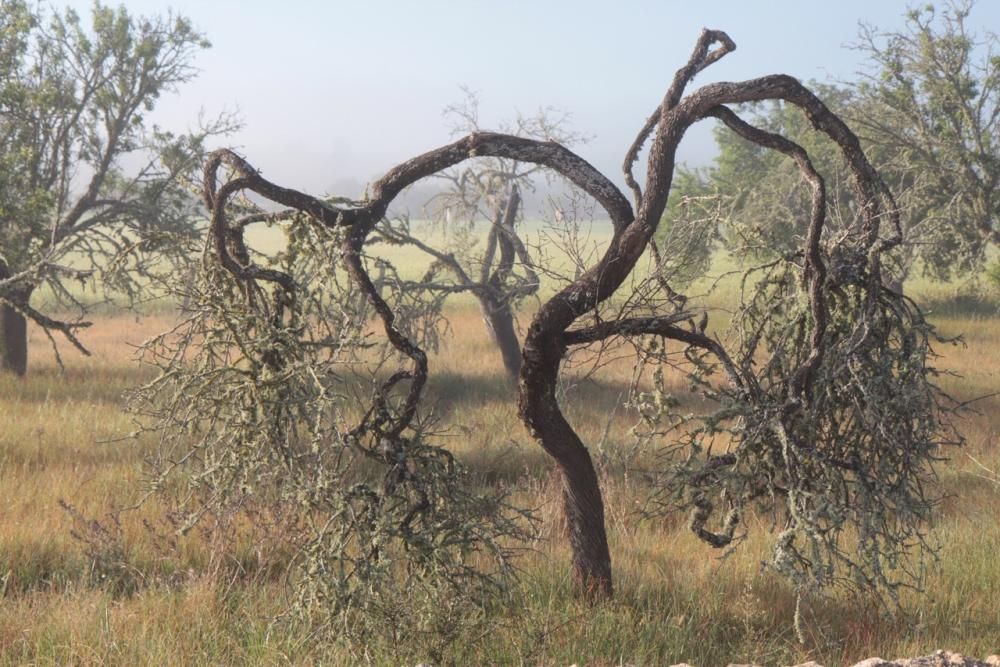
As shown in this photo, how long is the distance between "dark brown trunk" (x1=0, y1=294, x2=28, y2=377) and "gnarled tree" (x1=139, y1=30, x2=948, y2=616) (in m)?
10.9

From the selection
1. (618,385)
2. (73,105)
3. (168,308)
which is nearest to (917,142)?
(618,385)

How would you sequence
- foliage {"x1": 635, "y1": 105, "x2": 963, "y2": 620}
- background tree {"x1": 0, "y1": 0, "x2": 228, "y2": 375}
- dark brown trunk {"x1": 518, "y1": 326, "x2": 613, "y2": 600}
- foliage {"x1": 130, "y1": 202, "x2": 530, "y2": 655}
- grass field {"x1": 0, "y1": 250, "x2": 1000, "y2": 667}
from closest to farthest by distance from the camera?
foliage {"x1": 130, "y1": 202, "x2": 530, "y2": 655} < foliage {"x1": 635, "y1": 105, "x2": 963, "y2": 620} < grass field {"x1": 0, "y1": 250, "x2": 1000, "y2": 667} < dark brown trunk {"x1": 518, "y1": 326, "x2": 613, "y2": 600} < background tree {"x1": 0, "y1": 0, "x2": 228, "y2": 375}

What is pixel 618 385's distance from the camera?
14.5 metres

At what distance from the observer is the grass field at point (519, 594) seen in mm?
4785

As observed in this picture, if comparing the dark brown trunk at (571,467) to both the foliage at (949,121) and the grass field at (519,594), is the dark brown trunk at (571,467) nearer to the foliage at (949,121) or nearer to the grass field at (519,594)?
the grass field at (519,594)

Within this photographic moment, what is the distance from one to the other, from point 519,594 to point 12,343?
38.1ft

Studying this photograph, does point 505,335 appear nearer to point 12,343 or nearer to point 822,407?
point 12,343

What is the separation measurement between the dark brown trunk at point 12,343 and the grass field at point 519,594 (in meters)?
5.25

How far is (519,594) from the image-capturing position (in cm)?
535

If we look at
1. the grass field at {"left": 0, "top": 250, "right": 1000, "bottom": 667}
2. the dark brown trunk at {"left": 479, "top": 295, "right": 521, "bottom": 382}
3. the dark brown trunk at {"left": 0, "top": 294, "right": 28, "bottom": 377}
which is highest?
the dark brown trunk at {"left": 479, "top": 295, "right": 521, "bottom": 382}

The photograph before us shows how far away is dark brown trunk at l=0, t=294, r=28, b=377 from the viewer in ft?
45.8

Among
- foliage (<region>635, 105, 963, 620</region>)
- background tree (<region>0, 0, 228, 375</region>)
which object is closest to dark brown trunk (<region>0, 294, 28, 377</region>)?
background tree (<region>0, 0, 228, 375</region>)

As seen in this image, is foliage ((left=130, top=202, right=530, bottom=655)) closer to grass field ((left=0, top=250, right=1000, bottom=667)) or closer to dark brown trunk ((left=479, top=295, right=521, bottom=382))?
grass field ((left=0, top=250, right=1000, bottom=667))

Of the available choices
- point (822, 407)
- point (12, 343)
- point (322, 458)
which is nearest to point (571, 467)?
point (822, 407)
